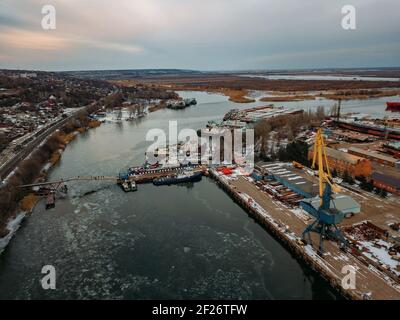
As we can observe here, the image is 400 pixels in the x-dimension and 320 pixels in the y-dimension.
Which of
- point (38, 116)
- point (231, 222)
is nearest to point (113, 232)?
point (231, 222)

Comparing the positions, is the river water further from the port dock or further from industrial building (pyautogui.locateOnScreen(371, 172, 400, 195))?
industrial building (pyautogui.locateOnScreen(371, 172, 400, 195))

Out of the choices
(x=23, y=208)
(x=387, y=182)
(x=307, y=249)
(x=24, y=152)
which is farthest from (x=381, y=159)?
(x=24, y=152)

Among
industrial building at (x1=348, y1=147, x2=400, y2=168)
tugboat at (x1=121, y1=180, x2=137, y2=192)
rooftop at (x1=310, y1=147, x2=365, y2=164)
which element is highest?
rooftop at (x1=310, y1=147, x2=365, y2=164)

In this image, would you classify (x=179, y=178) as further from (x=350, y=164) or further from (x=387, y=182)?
(x=387, y=182)

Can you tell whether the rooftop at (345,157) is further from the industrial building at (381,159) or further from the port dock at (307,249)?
the port dock at (307,249)

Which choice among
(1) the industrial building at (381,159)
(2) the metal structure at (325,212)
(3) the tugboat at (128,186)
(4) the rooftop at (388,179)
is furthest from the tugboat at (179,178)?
(1) the industrial building at (381,159)

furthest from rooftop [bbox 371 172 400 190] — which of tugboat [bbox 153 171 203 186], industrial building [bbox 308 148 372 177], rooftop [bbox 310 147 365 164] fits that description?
tugboat [bbox 153 171 203 186]

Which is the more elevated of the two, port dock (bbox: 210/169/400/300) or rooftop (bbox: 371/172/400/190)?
rooftop (bbox: 371/172/400/190)
